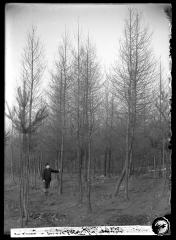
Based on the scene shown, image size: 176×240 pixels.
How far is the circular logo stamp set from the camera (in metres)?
4.41

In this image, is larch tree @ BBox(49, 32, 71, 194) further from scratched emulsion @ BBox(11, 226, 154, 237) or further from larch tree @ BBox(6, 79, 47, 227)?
scratched emulsion @ BBox(11, 226, 154, 237)

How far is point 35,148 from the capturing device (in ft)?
14.9

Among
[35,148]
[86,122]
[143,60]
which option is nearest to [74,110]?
[86,122]

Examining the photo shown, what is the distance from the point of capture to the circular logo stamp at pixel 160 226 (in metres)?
4.41

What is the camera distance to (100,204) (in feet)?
15.3

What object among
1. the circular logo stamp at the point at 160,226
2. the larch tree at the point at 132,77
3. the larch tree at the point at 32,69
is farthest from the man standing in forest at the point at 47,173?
the circular logo stamp at the point at 160,226

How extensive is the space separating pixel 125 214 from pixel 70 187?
0.72 metres

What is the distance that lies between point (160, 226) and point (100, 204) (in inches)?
28.8

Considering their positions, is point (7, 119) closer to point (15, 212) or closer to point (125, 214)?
point (15, 212)

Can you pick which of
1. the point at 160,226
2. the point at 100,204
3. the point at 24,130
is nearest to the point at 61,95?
the point at 24,130

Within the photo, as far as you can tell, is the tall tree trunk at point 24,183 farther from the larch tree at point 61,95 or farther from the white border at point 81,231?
the larch tree at point 61,95

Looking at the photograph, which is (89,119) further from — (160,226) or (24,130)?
(160,226)

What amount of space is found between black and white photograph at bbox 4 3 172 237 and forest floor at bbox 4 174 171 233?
0.01 m

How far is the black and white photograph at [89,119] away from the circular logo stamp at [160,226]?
0.02 metres
